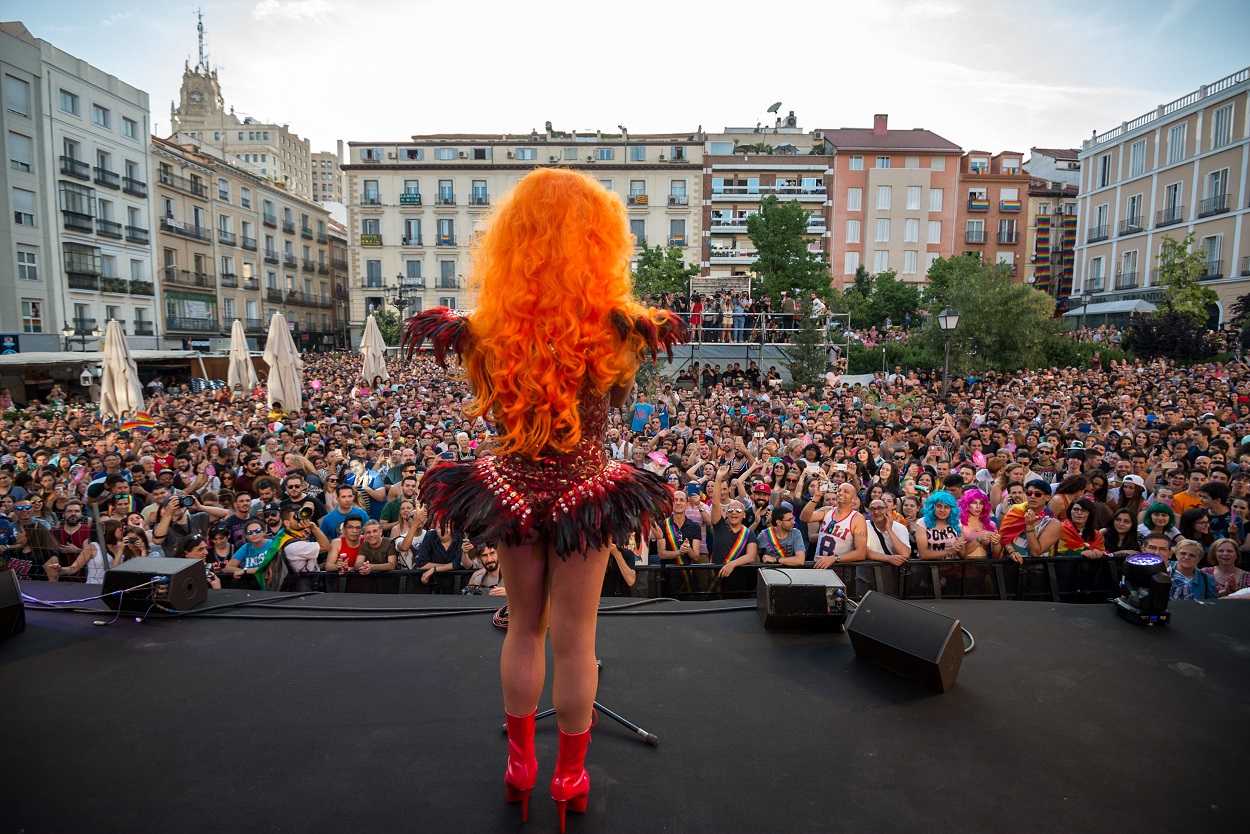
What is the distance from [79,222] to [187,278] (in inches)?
267

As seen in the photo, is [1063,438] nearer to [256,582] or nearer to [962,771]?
[962,771]

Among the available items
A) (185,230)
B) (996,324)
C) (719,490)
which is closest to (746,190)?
(996,324)

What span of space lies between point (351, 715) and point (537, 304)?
1624 millimetres

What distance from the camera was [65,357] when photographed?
720 inches

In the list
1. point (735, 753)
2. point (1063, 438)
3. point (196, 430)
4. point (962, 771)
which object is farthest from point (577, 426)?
point (196, 430)

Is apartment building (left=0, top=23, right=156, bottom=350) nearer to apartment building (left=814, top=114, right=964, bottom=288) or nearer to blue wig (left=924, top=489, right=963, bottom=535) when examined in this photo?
blue wig (left=924, top=489, right=963, bottom=535)

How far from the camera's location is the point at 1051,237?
46.9m

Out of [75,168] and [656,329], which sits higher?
[75,168]

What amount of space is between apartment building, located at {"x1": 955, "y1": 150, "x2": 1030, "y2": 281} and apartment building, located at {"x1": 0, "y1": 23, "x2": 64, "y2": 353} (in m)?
47.4

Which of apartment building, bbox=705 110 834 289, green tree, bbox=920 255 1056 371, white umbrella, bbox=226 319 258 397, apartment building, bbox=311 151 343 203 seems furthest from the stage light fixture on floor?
apartment building, bbox=311 151 343 203

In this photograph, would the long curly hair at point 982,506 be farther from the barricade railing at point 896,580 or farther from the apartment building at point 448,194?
the apartment building at point 448,194

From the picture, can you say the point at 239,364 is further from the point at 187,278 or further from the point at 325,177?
the point at 325,177

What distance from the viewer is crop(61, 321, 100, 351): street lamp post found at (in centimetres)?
2547

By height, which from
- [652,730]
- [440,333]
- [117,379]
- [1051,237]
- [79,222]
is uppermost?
[1051,237]
